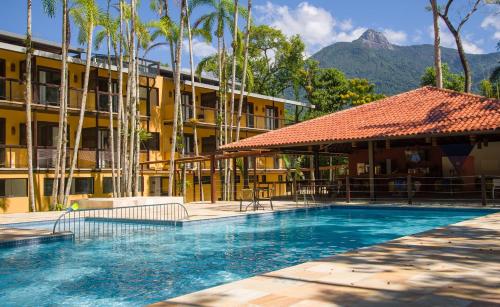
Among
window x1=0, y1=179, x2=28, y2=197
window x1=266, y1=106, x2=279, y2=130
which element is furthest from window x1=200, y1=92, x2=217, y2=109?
window x1=0, y1=179, x2=28, y2=197

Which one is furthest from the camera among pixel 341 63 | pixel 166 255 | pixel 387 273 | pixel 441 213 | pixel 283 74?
pixel 341 63

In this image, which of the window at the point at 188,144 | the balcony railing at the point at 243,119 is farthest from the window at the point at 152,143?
the window at the point at 188,144

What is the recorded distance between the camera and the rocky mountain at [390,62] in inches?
4589

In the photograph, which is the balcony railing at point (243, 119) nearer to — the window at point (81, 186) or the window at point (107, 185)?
the window at point (107, 185)

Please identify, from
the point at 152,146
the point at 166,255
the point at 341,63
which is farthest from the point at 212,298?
the point at 341,63

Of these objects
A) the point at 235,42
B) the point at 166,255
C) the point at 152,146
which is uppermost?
the point at 235,42

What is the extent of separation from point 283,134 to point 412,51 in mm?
141698

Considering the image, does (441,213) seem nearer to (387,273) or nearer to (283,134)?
(283,134)

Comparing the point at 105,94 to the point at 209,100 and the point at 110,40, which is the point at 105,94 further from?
the point at 209,100

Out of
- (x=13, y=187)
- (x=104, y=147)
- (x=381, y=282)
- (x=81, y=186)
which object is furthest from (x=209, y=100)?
(x=381, y=282)

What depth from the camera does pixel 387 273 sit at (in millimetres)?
5805

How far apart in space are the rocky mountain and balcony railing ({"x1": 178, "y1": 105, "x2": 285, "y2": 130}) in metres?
75.6

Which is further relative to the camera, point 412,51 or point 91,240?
point 412,51

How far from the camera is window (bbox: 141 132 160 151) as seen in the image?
27594 millimetres
